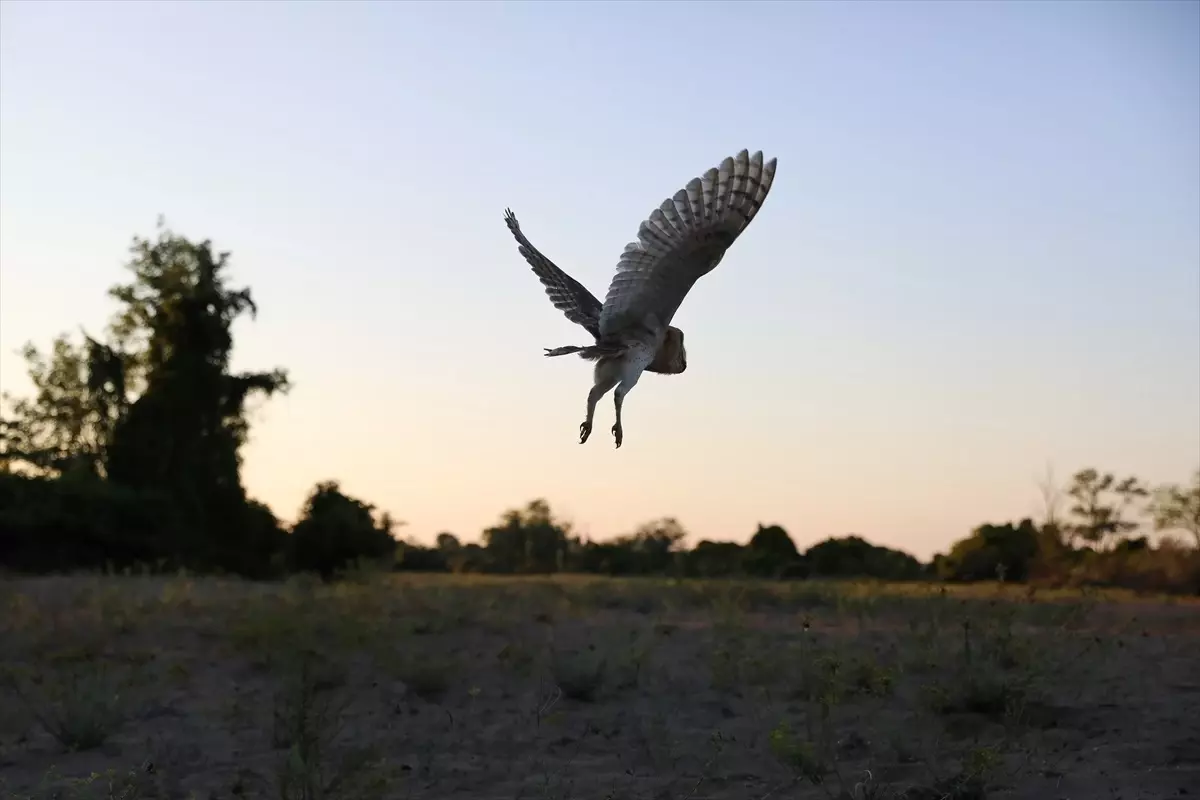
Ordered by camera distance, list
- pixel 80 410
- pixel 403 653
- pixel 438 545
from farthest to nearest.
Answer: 1. pixel 438 545
2. pixel 80 410
3. pixel 403 653

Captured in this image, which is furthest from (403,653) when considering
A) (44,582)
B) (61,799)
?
(44,582)

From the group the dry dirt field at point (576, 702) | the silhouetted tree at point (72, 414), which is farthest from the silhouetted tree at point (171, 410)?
the dry dirt field at point (576, 702)

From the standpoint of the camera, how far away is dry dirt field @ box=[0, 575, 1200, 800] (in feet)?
20.7

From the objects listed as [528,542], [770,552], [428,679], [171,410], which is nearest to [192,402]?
[171,410]

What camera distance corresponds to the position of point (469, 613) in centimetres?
1214

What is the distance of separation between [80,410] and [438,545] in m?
10.6

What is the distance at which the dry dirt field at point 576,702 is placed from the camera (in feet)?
20.7

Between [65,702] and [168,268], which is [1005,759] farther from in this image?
[168,268]

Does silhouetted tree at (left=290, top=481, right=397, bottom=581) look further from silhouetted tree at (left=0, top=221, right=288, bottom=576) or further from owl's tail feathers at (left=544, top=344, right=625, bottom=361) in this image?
owl's tail feathers at (left=544, top=344, right=625, bottom=361)

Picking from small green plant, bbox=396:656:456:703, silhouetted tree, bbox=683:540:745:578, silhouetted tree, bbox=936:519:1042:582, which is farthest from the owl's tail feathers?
silhouetted tree, bbox=936:519:1042:582

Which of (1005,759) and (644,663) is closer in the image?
(1005,759)

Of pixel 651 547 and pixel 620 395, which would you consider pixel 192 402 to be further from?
pixel 620 395

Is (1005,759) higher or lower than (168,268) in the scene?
lower

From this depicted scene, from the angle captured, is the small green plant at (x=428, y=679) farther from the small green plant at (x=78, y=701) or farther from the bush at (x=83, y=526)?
the bush at (x=83, y=526)
